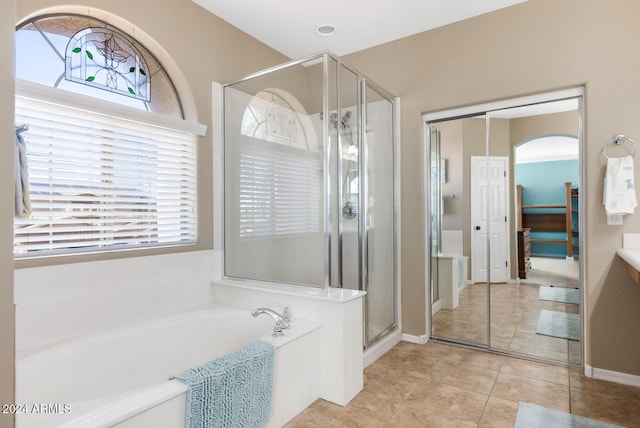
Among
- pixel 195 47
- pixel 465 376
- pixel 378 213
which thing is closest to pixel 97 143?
pixel 195 47

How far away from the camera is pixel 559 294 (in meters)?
2.73

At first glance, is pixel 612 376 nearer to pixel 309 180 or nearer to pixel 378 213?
pixel 378 213

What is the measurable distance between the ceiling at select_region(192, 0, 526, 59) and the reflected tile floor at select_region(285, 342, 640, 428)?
2.81 m

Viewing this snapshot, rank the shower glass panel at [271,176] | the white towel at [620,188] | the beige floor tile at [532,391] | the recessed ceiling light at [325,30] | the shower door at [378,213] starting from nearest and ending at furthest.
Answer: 1. the beige floor tile at [532,391]
2. the white towel at [620,188]
3. the shower glass panel at [271,176]
4. the shower door at [378,213]
5. the recessed ceiling light at [325,30]

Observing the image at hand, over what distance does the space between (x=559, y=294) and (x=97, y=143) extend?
347cm

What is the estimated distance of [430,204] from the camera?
3.22 m

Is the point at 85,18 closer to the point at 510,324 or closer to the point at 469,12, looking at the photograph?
the point at 469,12

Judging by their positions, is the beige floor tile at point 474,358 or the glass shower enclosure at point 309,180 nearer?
the glass shower enclosure at point 309,180

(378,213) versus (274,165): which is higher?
(274,165)

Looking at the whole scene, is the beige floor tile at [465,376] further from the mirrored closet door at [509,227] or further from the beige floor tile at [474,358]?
the mirrored closet door at [509,227]

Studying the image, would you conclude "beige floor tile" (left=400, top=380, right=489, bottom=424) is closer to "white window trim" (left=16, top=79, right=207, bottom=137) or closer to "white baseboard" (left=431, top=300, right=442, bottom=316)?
"white baseboard" (left=431, top=300, right=442, bottom=316)

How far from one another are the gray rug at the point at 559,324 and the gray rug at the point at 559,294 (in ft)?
0.34

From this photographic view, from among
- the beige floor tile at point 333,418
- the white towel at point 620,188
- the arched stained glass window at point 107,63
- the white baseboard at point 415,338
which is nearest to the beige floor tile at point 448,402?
the beige floor tile at point 333,418

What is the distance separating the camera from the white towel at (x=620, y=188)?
7.48ft
